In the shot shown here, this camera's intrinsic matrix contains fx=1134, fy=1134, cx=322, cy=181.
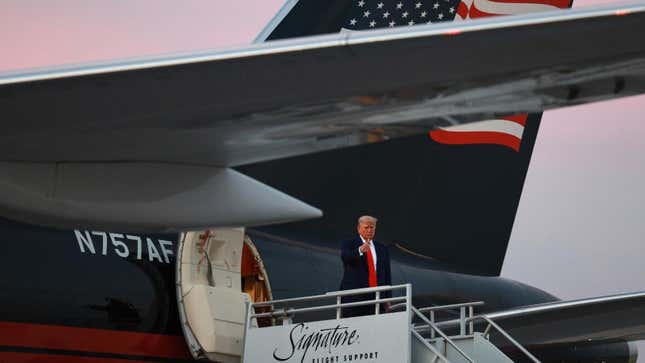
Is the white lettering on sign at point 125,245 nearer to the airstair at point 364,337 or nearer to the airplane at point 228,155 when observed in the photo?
the airplane at point 228,155

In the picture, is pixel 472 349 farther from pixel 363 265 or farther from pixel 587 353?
pixel 587 353

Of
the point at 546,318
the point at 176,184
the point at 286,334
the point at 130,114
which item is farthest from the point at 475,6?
the point at 130,114

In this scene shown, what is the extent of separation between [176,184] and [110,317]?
4062 mm

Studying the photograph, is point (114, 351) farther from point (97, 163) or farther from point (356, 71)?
point (356, 71)

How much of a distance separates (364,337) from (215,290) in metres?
1.91

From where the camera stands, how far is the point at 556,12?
15.4ft

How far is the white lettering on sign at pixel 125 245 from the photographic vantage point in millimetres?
10969

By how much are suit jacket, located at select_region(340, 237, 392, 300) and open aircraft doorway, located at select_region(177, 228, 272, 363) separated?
3.78 feet

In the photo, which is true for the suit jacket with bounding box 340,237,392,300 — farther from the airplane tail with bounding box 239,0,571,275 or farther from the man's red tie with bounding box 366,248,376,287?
the airplane tail with bounding box 239,0,571,275

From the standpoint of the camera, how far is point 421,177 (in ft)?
50.4

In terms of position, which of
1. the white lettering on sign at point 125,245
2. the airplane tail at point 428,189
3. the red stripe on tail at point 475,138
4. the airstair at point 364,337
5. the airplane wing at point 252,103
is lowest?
the airplane wing at point 252,103
